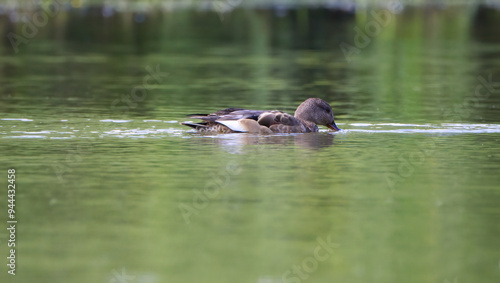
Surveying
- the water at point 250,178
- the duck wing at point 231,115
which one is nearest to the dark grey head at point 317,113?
the water at point 250,178

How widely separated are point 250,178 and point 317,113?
182 inches

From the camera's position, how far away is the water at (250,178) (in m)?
8.31

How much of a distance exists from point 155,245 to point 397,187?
3456 mm

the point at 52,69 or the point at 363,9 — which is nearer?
the point at 52,69

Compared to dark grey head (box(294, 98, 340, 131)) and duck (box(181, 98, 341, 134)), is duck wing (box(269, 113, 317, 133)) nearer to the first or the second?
duck (box(181, 98, 341, 134))

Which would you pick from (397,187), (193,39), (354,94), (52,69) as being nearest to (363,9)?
(193,39)

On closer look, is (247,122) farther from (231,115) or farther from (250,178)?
(250,178)

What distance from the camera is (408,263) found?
827cm

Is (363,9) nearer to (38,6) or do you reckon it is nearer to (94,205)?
(38,6)

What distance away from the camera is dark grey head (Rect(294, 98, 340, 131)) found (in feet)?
53.0

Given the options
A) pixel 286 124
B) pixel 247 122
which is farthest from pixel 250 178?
pixel 286 124

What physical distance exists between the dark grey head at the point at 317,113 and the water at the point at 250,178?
29 centimetres

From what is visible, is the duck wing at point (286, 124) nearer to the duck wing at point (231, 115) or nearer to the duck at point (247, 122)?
the duck at point (247, 122)

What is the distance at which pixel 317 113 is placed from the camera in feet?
53.1
